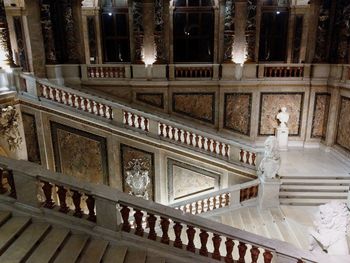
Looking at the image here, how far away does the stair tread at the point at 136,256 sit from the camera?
14.3 ft

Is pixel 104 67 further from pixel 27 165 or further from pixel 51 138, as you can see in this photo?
pixel 27 165

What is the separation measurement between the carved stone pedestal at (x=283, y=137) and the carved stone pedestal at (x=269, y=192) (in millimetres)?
3522

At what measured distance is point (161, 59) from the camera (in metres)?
10.9

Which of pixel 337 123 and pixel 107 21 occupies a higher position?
pixel 107 21

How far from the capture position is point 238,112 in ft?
36.3

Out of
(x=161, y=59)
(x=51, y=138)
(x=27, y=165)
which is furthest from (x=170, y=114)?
(x=27, y=165)

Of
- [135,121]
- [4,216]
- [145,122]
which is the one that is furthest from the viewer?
[135,121]

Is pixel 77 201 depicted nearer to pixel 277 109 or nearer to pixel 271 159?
pixel 271 159

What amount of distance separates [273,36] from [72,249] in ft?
34.0

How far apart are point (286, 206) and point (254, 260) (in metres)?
3.76

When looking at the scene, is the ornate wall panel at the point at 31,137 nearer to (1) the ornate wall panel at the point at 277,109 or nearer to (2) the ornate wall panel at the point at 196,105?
(2) the ornate wall panel at the point at 196,105

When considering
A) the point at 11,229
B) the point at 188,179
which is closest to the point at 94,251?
the point at 11,229

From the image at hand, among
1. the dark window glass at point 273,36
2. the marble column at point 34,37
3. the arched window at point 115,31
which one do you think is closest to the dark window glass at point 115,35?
the arched window at point 115,31

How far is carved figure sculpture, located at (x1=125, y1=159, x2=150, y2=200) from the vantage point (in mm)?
8375
